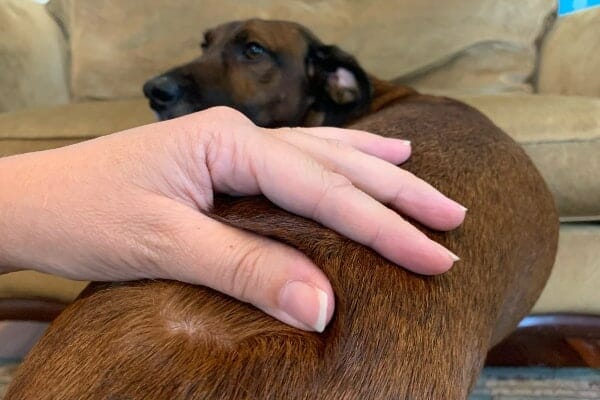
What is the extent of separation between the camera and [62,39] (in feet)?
8.54

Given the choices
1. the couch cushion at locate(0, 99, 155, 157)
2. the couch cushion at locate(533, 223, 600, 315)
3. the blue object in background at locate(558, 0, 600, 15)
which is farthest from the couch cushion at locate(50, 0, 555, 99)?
the couch cushion at locate(533, 223, 600, 315)

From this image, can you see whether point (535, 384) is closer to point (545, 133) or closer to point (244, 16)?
point (545, 133)

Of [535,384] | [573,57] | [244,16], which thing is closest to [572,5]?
[573,57]

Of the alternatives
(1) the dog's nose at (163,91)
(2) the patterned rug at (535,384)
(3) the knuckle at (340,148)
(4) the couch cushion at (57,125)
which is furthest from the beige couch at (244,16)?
(3) the knuckle at (340,148)

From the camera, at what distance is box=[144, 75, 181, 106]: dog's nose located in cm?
171

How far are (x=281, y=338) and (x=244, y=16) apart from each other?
6.76 ft

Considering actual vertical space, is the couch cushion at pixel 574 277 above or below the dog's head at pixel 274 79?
below

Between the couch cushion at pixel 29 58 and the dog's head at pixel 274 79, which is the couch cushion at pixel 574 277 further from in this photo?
the couch cushion at pixel 29 58

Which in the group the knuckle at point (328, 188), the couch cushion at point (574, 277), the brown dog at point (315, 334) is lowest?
the couch cushion at point (574, 277)

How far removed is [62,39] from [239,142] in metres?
2.28

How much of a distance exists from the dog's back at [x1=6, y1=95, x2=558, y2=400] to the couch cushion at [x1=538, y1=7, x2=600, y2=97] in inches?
54.4

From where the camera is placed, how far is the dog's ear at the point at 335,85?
1.77 meters

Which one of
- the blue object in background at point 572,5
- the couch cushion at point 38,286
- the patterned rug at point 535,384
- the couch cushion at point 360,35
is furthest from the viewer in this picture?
the blue object in background at point 572,5

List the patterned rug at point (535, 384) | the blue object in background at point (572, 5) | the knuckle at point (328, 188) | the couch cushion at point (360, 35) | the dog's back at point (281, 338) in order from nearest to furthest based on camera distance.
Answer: the dog's back at point (281, 338) < the knuckle at point (328, 188) < the patterned rug at point (535, 384) < the couch cushion at point (360, 35) < the blue object in background at point (572, 5)
